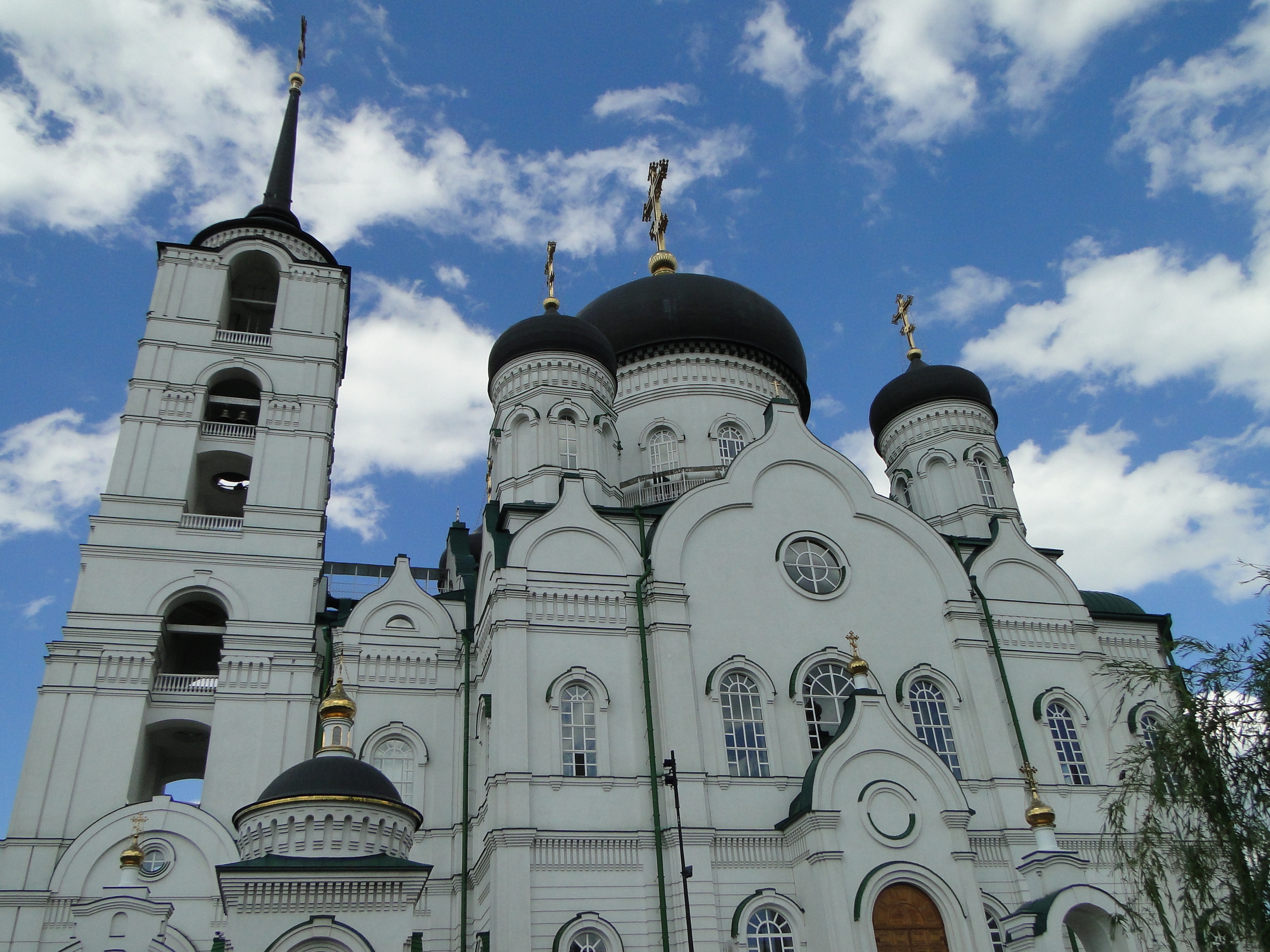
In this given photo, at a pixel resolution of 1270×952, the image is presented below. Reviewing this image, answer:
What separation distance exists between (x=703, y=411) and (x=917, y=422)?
513cm

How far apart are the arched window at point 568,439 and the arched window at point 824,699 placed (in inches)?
241

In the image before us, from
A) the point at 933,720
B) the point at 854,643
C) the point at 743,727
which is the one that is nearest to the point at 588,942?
the point at 743,727

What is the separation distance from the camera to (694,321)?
2464 centimetres

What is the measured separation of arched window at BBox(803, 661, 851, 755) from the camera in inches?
693

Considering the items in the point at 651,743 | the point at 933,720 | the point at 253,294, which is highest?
the point at 253,294

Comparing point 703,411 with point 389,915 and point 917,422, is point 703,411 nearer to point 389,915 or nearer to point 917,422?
point 917,422

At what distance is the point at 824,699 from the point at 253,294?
56.3 ft

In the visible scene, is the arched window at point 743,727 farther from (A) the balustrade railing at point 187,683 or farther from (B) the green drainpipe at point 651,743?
(A) the balustrade railing at point 187,683

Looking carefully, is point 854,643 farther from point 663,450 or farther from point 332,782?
point 332,782

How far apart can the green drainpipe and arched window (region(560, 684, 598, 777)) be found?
0.89 meters

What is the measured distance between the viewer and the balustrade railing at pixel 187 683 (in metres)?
18.8

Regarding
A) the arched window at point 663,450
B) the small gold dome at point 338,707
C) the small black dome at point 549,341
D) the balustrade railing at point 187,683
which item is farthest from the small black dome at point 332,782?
the arched window at point 663,450

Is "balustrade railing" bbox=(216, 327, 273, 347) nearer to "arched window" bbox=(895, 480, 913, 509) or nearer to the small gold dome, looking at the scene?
the small gold dome

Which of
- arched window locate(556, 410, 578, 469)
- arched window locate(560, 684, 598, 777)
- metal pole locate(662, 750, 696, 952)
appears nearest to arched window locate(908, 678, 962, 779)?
metal pole locate(662, 750, 696, 952)
